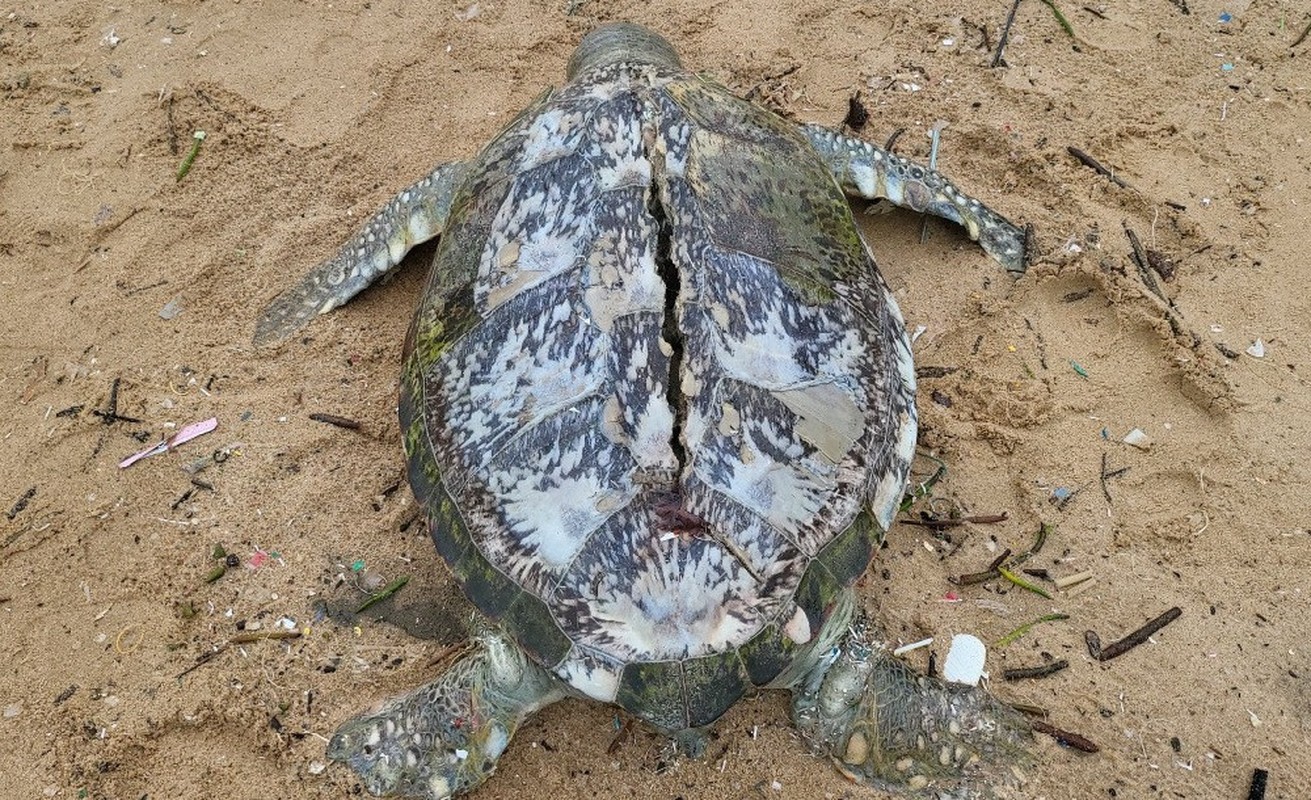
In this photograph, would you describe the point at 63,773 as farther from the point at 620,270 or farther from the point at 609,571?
the point at 620,270

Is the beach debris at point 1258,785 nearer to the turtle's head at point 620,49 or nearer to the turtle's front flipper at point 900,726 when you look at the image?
the turtle's front flipper at point 900,726

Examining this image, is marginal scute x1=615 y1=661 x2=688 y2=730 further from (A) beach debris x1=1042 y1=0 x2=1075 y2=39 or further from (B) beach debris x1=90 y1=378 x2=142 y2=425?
(A) beach debris x1=1042 y1=0 x2=1075 y2=39

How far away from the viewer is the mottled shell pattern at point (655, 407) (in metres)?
2.42

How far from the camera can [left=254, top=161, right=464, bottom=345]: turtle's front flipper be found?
13.1ft

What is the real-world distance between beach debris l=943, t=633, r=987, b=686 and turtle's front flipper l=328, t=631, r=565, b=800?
1306 millimetres

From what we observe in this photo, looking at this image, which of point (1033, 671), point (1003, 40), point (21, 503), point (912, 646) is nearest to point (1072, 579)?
point (1033, 671)

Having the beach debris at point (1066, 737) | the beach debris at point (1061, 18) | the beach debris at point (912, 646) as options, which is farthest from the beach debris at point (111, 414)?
the beach debris at point (1061, 18)

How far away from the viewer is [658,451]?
2.47 m

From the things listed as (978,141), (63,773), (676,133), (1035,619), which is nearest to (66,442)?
(63,773)

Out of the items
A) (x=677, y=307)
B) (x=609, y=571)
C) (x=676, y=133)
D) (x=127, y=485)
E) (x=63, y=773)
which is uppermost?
(x=676, y=133)

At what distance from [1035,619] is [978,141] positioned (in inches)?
99.5

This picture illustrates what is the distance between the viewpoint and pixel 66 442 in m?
3.56

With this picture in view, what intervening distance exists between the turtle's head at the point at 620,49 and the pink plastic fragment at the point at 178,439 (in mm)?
2216

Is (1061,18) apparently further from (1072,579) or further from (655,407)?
(655,407)
